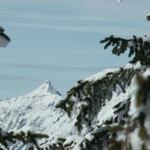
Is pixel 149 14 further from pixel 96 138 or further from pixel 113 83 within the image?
pixel 96 138

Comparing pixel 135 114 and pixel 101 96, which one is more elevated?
pixel 101 96

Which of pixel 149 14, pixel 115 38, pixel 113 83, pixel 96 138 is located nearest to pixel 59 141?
pixel 96 138

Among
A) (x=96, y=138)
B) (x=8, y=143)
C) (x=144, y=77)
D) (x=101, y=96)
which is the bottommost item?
(x=144, y=77)

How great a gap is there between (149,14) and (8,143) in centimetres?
239

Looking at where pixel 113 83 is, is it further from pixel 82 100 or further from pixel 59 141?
pixel 59 141

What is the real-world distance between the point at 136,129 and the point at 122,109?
4780 millimetres

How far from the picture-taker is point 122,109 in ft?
22.9

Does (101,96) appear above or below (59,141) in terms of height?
above

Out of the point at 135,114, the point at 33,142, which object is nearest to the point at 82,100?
the point at 33,142

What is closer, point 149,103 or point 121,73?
point 149,103

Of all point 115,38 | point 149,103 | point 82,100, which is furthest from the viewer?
point 82,100

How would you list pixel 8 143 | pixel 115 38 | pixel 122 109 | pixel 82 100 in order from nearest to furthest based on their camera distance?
pixel 8 143 < pixel 122 109 < pixel 115 38 < pixel 82 100

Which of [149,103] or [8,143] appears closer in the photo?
[149,103]

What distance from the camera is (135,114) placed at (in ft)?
7.61
